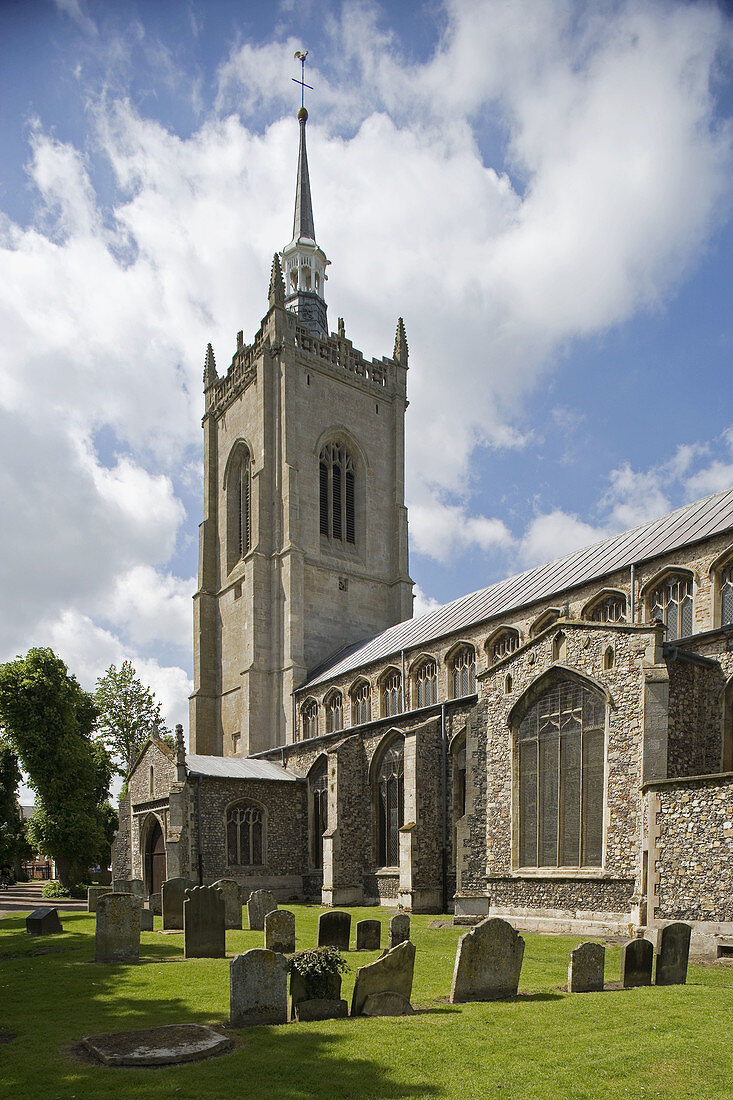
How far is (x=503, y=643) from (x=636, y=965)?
682 inches

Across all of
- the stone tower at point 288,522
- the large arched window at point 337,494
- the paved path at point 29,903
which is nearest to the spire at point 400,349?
the stone tower at point 288,522

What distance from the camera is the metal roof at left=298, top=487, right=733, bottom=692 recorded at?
931 inches

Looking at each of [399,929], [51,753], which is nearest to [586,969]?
[399,929]

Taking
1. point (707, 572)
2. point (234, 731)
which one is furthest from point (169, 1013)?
point (234, 731)

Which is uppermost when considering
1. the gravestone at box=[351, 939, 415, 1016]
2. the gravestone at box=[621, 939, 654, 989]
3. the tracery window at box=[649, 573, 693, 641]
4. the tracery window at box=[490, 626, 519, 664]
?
the tracery window at box=[649, 573, 693, 641]

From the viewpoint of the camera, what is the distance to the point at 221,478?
46562 millimetres

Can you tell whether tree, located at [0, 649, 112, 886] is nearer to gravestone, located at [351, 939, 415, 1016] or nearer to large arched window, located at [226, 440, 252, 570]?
large arched window, located at [226, 440, 252, 570]

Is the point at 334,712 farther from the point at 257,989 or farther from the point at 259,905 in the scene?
the point at 257,989

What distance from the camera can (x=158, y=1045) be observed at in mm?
8000

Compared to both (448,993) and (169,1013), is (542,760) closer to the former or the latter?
(448,993)

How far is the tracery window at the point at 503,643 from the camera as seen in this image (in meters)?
27.5

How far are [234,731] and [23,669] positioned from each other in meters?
10.3

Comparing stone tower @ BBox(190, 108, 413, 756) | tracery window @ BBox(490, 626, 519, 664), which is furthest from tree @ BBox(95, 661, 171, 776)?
tracery window @ BBox(490, 626, 519, 664)

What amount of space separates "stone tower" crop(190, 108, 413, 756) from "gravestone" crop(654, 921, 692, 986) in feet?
90.2
